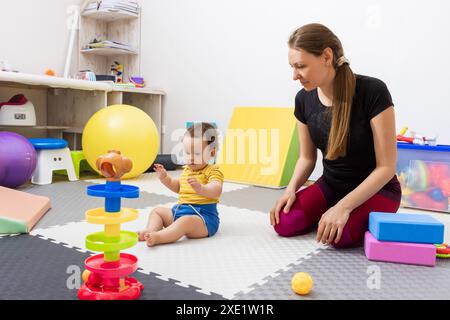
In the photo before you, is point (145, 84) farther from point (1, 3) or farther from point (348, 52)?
point (348, 52)

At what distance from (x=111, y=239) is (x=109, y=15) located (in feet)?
9.32

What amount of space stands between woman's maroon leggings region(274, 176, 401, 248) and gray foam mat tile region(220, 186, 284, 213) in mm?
393

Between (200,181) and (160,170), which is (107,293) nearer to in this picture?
(160,170)

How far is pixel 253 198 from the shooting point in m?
2.13

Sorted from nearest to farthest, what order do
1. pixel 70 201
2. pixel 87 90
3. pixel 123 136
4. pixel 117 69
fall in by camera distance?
pixel 70 201
pixel 123 136
pixel 87 90
pixel 117 69

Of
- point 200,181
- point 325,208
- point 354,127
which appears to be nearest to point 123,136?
point 200,181

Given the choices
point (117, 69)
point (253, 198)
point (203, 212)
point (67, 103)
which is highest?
point (117, 69)

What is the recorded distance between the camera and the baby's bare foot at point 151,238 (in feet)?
4.09

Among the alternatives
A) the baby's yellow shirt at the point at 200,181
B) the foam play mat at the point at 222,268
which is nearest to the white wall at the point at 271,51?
the foam play mat at the point at 222,268

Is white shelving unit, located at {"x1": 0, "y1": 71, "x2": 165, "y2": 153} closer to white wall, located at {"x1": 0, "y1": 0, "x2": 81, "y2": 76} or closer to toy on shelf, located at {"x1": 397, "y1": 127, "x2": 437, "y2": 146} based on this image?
white wall, located at {"x1": 0, "y1": 0, "x2": 81, "y2": 76}

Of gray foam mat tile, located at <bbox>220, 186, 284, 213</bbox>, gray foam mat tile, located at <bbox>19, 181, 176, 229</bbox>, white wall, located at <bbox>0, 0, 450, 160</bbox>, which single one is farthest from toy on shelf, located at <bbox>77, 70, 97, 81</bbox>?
gray foam mat tile, located at <bbox>220, 186, 284, 213</bbox>

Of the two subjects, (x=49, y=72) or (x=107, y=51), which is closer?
(x=49, y=72)

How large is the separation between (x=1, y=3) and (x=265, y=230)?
2325 mm
